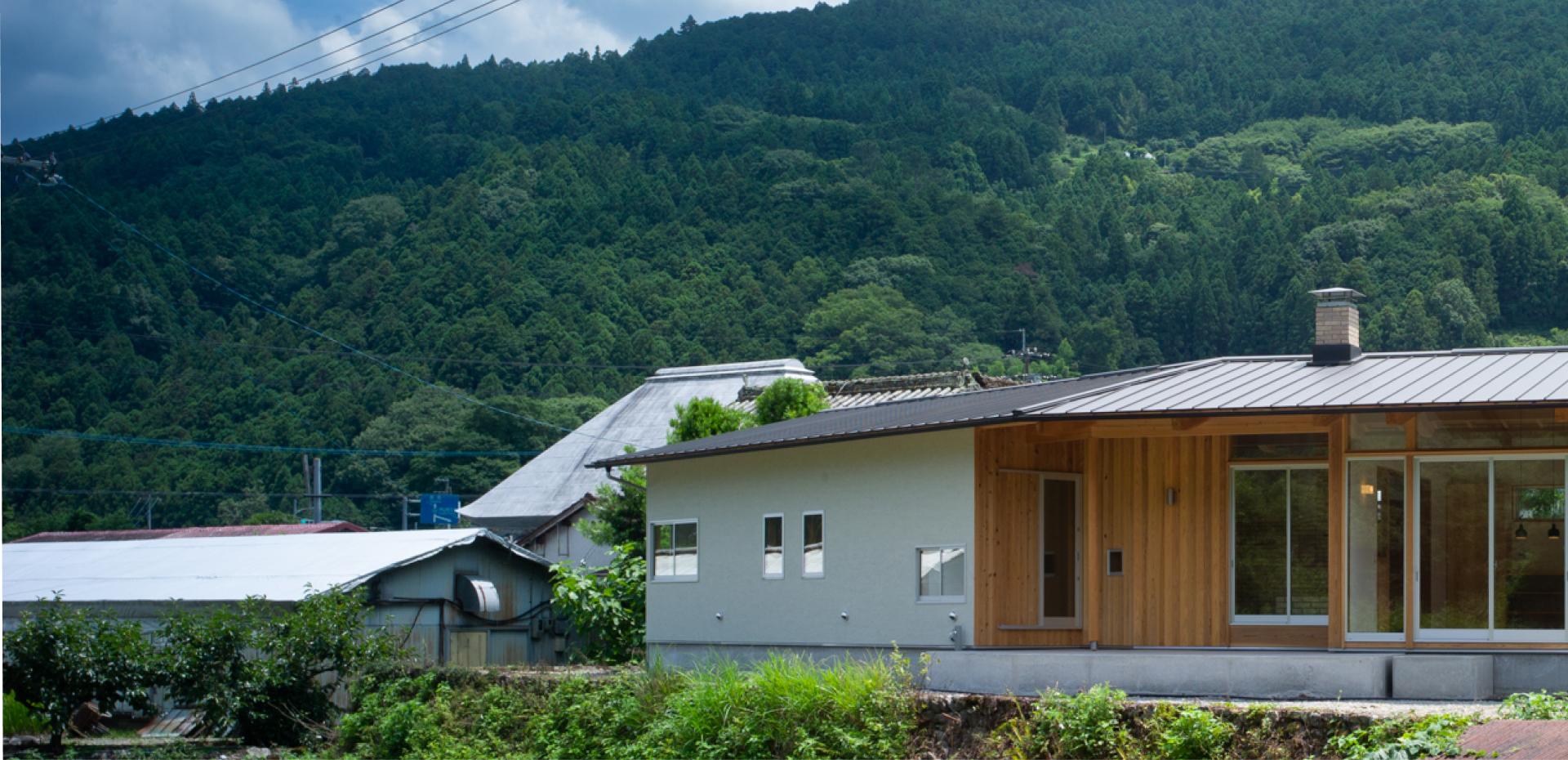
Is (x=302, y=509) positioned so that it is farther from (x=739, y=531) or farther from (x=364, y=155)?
(x=739, y=531)

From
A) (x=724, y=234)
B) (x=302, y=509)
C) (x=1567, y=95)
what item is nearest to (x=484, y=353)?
(x=302, y=509)

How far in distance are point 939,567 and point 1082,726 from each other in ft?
18.0

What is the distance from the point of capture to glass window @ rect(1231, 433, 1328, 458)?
1538cm

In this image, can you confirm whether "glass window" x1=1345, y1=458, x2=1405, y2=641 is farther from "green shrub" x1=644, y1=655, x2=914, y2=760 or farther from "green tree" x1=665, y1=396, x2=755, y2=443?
"green tree" x1=665, y1=396, x2=755, y2=443

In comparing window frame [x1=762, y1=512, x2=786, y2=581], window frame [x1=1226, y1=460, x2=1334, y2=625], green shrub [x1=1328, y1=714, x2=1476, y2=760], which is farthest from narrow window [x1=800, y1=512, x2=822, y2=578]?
green shrub [x1=1328, y1=714, x2=1476, y2=760]

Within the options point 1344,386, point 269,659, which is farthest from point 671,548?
point 1344,386

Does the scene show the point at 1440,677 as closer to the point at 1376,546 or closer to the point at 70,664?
the point at 1376,546

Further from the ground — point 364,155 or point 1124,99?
point 1124,99

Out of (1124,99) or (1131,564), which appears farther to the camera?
(1124,99)

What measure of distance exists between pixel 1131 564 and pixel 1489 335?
53.4 metres

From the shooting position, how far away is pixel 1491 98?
89.8m

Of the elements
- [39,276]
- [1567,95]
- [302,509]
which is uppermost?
[1567,95]

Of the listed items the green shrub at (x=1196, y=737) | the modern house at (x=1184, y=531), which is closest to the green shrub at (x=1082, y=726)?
the green shrub at (x=1196, y=737)

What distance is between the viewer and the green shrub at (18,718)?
19703 mm
